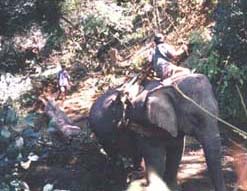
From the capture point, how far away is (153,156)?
7121 mm

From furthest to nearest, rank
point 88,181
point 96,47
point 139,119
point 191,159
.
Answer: point 96,47 < point 191,159 < point 88,181 < point 139,119

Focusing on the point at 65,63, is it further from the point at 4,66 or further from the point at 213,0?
the point at 4,66

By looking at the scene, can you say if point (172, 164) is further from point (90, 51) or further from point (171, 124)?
point (90, 51)

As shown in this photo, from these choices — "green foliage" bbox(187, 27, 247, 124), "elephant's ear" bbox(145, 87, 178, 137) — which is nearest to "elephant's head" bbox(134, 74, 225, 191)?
"elephant's ear" bbox(145, 87, 178, 137)

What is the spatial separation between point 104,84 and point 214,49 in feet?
15.2

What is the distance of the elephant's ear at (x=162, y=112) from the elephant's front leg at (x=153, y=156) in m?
0.29

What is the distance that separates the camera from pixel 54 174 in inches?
346

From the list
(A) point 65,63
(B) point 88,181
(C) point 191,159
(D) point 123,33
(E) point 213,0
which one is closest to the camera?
(B) point 88,181

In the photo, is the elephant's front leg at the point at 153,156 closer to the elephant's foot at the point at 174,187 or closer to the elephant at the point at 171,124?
the elephant at the point at 171,124

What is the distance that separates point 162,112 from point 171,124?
17cm

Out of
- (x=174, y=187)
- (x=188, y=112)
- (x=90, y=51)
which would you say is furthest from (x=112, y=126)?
(x=90, y=51)

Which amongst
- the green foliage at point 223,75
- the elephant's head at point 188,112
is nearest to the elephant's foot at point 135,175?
the elephant's head at point 188,112

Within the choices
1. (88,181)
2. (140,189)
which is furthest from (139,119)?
A: (88,181)

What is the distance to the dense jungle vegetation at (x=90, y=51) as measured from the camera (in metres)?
3.72
